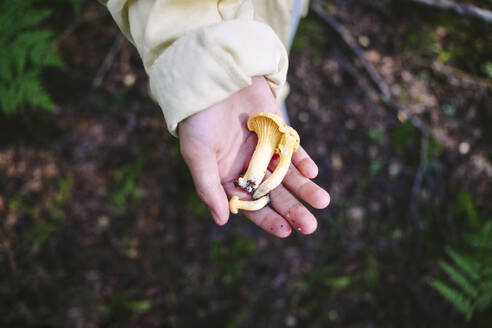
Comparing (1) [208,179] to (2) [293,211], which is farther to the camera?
(2) [293,211]

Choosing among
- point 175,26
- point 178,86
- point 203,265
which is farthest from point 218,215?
point 203,265

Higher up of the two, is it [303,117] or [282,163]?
[282,163]

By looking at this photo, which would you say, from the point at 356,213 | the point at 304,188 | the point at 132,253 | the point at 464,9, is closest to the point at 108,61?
the point at 132,253

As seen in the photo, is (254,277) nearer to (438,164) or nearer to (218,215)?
(218,215)

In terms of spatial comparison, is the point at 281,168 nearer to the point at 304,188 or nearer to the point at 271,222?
the point at 304,188

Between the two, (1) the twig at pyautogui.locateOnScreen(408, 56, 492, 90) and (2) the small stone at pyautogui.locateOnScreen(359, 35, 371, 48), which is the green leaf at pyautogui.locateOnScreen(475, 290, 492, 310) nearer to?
(1) the twig at pyautogui.locateOnScreen(408, 56, 492, 90)

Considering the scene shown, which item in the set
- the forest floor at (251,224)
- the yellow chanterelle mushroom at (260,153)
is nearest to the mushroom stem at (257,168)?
the yellow chanterelle mushroom at (260,153)
